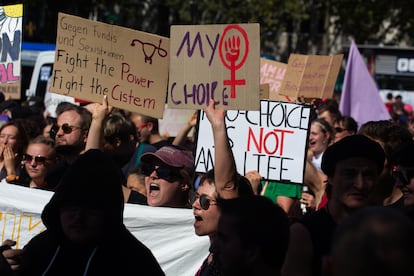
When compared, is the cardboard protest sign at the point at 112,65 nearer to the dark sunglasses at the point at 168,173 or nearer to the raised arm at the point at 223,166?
the dark sunglasses at the point at 168,173

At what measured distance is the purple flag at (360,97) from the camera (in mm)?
11133

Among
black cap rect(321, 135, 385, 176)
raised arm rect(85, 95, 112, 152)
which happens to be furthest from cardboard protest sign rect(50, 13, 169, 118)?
black cap rect(321, 135, 385, 176)

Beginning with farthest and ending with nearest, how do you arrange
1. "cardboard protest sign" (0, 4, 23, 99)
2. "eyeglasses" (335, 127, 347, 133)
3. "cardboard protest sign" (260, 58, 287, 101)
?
"cardboard protest sign" (260, 58, 287, 101)
"eyeglasses" (335, 127, 347, 133)
"cardboard protest sign" (0, 4, 23, 99)

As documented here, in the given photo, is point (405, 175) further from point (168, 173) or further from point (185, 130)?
point (185, 130)

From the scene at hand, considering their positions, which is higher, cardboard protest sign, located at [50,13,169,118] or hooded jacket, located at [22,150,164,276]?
cardboard protest sign, located at [50,13,169,118]

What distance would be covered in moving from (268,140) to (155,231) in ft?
3.99

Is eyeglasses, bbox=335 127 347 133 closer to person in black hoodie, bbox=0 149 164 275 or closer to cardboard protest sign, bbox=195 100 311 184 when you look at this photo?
cardboard protest sign, bbox=195 100 311 184

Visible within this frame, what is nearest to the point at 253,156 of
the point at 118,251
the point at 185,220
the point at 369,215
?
the point at 185,220

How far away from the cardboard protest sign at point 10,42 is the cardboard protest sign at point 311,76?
140 inches

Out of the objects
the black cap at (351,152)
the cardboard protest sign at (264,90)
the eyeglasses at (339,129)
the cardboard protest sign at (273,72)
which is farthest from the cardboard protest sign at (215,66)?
the cardboard protest sign at (273,72)

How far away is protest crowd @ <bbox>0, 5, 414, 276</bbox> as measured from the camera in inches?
108

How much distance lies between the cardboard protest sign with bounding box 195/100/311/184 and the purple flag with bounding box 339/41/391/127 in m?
4.00

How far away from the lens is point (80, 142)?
23.7ft

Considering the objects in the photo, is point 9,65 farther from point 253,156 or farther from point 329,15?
point 329,15
